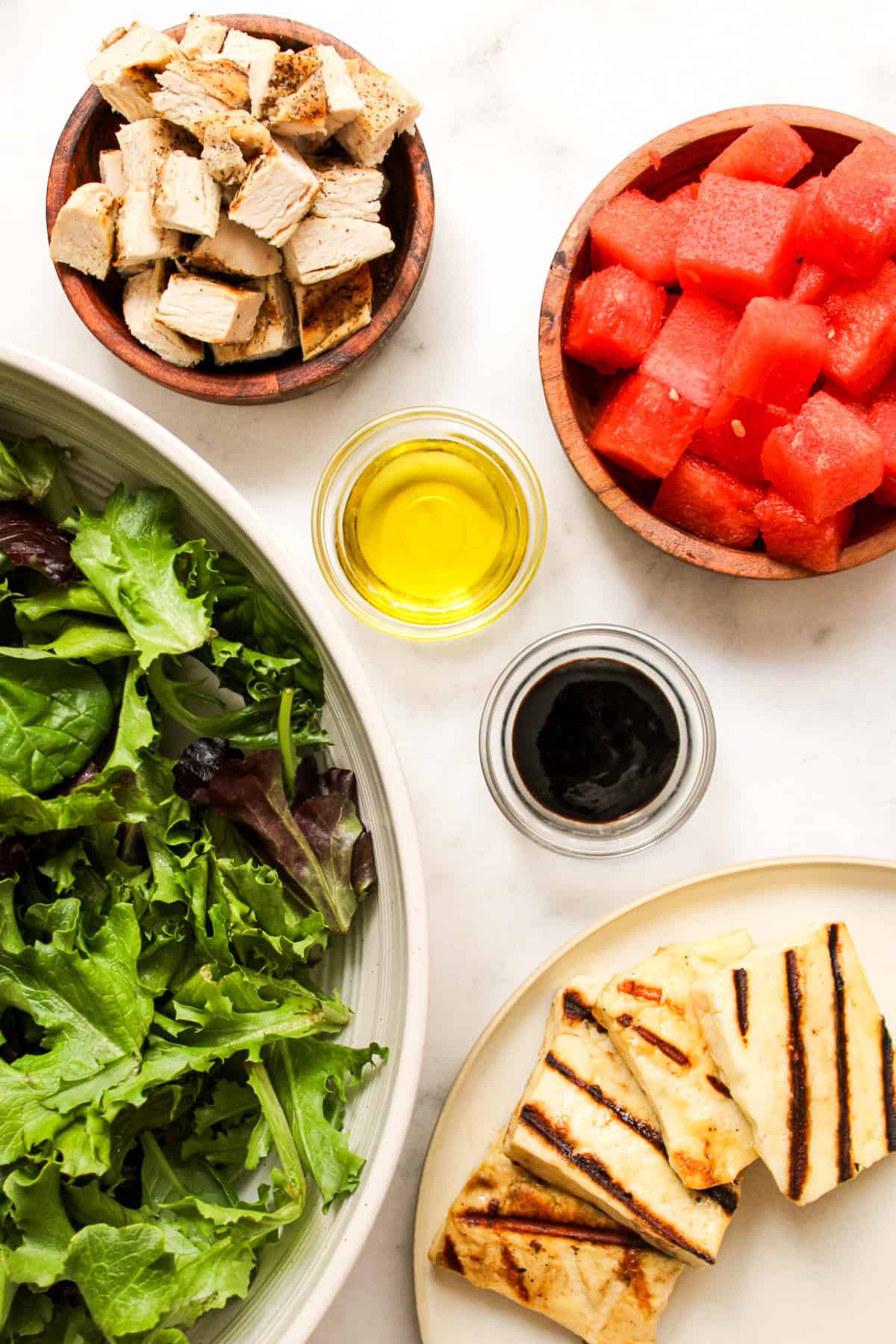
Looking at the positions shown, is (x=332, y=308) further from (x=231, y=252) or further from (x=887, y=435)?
(x=887, y=435)

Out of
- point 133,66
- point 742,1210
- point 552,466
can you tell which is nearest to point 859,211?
point 552,466

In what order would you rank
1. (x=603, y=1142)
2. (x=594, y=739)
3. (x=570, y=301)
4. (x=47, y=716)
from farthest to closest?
1. (x=594, y=739)
2. (x=570, y=301)
3. (x=603, y=1142)
4. (x=47, y=716)

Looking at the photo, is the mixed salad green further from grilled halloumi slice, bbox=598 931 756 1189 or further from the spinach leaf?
grilled halloumi slice, bbox=598 931 756 1189

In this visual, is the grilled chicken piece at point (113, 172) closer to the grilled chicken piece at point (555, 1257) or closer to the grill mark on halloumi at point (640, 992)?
the grill mark on halloumi at point (640, 992)

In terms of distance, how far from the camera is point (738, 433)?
156 centimetres

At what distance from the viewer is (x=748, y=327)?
1.46m

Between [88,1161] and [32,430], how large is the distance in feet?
2.77

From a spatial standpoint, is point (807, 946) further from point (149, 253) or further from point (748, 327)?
point (149, 253)

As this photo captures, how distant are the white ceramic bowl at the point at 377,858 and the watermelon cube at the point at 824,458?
599 millimetres

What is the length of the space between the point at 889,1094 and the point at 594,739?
592mm

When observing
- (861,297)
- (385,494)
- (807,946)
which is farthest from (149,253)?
(807,946)

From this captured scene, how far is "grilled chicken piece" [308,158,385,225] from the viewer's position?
1531 mm

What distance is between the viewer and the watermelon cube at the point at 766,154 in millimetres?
1517

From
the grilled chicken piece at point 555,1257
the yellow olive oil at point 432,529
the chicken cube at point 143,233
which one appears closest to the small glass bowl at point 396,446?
the yellow olive oil at point 432,529
